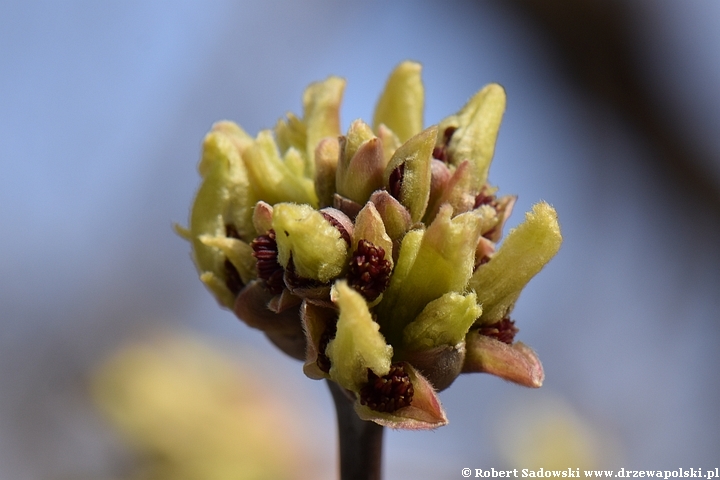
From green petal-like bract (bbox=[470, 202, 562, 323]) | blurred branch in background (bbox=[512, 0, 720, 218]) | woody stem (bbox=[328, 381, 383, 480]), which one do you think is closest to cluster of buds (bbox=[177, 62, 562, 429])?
green petal-like bract (bbox=[470, 202, 562, 323])

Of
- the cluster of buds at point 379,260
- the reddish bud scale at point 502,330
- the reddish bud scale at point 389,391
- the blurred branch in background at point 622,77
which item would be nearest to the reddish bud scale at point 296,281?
the cluster of buds at point 379,260

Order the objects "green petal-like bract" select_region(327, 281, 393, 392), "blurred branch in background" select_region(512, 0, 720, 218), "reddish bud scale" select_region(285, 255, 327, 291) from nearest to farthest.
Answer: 1. "green petal-like bract" select_region(327, 281, 393, 392)
2. "reddish bud scale" select_region(285, 255, 327, 291)
3. "blurred branch in background" select_region(512, 0, 720, 218)

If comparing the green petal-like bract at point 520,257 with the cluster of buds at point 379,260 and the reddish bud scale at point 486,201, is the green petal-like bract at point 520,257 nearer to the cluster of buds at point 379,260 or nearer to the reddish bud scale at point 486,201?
the cluster of buds at point 379,260

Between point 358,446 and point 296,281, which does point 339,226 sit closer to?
point 296,281

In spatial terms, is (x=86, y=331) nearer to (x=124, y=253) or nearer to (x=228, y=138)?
(x=124, y=253)

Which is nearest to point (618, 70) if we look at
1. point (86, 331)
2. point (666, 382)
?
point (666, 382)

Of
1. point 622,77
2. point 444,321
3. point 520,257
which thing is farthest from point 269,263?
point 622,77

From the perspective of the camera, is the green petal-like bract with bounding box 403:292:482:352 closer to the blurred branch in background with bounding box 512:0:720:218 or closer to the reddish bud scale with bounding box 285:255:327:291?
the reddish bud scale with bounding box 285:255:327:291
